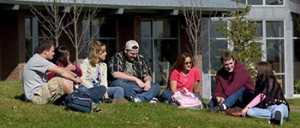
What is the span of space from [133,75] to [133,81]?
29 centimetres

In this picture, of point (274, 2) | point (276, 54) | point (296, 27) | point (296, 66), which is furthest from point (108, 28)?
point (296, 66)

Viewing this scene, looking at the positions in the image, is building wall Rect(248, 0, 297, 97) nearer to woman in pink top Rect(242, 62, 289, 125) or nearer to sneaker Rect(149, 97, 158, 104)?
sneaker Rect(149, 97, 158, 104)

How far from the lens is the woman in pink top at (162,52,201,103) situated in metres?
13.0

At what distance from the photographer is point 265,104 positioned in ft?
38.9

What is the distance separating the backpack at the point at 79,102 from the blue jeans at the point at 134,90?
199cm

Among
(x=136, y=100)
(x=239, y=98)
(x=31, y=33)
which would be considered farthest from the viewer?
(x=31, y=33)

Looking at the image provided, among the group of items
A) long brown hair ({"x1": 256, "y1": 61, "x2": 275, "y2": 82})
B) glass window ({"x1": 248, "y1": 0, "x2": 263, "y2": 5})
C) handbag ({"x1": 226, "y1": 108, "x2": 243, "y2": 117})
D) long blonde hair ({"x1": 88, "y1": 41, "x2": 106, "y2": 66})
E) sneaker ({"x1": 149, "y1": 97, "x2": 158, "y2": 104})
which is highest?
glass window ({"x1": 248, "y1": 0, "x2": 263, "y2": 5})

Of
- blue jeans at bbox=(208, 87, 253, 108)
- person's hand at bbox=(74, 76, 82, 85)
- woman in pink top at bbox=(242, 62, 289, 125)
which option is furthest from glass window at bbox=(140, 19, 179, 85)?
person's hand at bbox=(74, 76, 82, 85)

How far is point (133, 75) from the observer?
42.7 ft

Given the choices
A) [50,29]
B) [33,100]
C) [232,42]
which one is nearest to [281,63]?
[232,42]

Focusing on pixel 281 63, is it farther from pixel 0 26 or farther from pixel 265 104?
pixel 265 104

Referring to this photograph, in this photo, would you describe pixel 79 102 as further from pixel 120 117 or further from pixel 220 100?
pixel 220 100

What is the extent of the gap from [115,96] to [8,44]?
12.3 metres

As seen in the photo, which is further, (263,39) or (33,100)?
(263,39)
